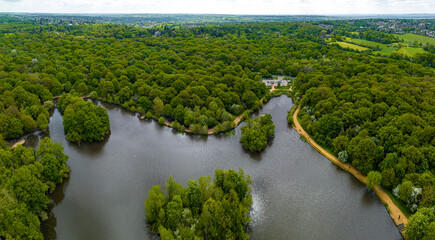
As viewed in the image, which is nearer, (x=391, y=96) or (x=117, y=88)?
(x=391, y=96)

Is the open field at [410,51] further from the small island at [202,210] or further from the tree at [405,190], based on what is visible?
the small island at [202,210]

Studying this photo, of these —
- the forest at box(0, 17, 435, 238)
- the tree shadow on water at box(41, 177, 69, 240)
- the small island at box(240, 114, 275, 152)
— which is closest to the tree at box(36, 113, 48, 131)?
the forest at box(0, 17, 435, 238)

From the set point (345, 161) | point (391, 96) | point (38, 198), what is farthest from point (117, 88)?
point (391, 96)

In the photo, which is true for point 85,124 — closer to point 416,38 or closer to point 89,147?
point 89,147

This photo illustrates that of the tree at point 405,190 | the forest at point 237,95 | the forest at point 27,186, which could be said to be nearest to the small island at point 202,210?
the forest at point 27,186

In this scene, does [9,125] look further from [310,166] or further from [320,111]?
[320,111]
